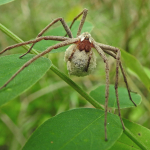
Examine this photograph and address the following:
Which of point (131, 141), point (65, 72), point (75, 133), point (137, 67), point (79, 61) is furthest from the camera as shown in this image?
point (65, 72)

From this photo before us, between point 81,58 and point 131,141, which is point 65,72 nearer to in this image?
point 81,58

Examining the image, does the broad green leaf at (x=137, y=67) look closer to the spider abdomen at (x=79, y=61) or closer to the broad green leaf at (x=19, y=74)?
the spider abdomen at (x=79, y=61)

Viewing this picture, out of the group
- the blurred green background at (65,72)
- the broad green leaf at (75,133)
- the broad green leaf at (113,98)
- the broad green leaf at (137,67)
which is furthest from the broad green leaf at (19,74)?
the blurred green background at (65,72)

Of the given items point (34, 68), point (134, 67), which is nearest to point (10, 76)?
point (34, 68)

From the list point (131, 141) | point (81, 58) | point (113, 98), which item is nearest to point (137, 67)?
point (113, 98)

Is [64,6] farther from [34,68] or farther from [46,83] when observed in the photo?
[34,68]

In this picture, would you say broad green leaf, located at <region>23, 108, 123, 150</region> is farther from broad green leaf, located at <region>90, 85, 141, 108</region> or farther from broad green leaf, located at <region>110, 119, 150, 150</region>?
broad green leaf, located at <region>90, 85, 141, 108</region>

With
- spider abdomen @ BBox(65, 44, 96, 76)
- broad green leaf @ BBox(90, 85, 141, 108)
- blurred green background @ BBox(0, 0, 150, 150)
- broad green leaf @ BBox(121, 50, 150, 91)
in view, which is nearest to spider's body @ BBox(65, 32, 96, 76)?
spider abdomen @ BBox(65, 44, 96, 76)
